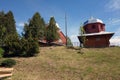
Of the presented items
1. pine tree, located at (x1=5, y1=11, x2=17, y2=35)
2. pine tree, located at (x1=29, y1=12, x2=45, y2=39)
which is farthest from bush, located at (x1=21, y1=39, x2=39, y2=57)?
pine tree, located at (x1=5, y1=11, x2=17, y2=35)

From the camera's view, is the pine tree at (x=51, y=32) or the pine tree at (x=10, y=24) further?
the pine tree at (x=51, y=32)

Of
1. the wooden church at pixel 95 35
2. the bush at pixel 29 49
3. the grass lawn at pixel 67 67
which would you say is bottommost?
the grass lawn at pixel 67 67

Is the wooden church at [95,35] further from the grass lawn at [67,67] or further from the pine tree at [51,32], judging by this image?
the grass lawn at [67,67]

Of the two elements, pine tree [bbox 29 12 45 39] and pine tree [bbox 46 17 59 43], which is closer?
pine tree [bbox 29 12 45 39]

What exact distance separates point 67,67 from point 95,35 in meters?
26.4

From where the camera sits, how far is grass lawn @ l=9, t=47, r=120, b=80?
25.1 meters

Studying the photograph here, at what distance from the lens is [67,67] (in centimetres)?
2864

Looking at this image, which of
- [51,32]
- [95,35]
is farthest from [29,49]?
[95,35]

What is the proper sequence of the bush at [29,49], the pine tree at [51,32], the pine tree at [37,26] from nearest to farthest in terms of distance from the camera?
the bush at [29,49] → the pine tree at [37,26] → the pine tree at [51,32]

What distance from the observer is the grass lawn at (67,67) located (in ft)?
82.5

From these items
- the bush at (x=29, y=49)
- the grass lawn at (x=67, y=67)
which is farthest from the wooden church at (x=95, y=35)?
the bush at (x=29, y=49)

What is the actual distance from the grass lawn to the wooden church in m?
13.9

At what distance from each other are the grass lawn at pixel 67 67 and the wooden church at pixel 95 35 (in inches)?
547

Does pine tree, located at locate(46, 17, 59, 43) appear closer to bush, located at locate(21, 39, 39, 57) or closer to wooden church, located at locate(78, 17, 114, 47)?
wooden church, located at locate(78, 17, 114, 47)
